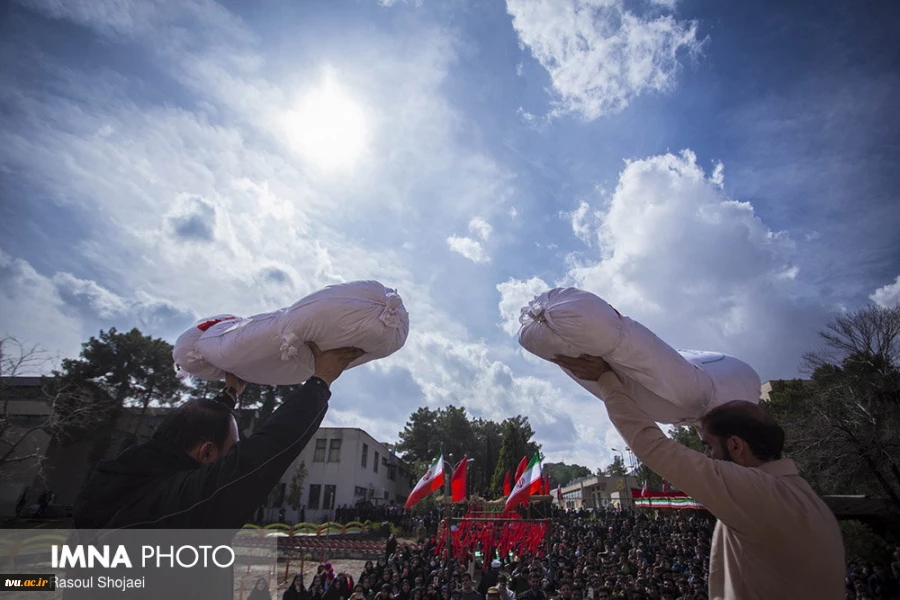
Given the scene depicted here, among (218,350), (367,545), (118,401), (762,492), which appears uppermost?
(118,401)

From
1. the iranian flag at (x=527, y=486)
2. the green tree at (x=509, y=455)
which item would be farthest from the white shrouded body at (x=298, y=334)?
the green tree at (x=509, y=455)

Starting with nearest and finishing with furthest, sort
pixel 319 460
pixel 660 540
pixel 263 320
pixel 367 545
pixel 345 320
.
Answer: pixel 345 320, pixel 263 320, pixel 367 545, pixel 660 540, pixel 319 460

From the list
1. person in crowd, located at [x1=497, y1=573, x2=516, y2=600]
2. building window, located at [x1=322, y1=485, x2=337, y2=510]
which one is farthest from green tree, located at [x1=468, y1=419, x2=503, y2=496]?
person in crowd, located at [x1=497, y1=573, x2=516, y2=600]

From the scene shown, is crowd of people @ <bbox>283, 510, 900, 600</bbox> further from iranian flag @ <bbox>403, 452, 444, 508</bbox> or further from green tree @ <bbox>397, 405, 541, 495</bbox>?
green tree @ <bbox>397, 405, 541, 495</bbox>

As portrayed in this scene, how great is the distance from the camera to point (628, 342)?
2494 millimetres

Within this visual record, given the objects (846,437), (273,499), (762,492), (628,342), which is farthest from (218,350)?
(273,499)

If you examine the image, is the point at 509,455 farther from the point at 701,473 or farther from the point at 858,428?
the point at 701,473

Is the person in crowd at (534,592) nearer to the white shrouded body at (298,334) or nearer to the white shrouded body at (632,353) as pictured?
the white shrouded body at (632,353)

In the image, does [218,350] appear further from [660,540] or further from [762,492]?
[660,540]

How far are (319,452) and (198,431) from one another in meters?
37.5

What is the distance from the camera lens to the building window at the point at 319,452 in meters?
36.3

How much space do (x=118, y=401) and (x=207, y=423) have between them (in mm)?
38208

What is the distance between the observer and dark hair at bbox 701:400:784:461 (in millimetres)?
2188

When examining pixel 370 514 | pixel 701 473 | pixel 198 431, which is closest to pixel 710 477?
pixel 701 473
